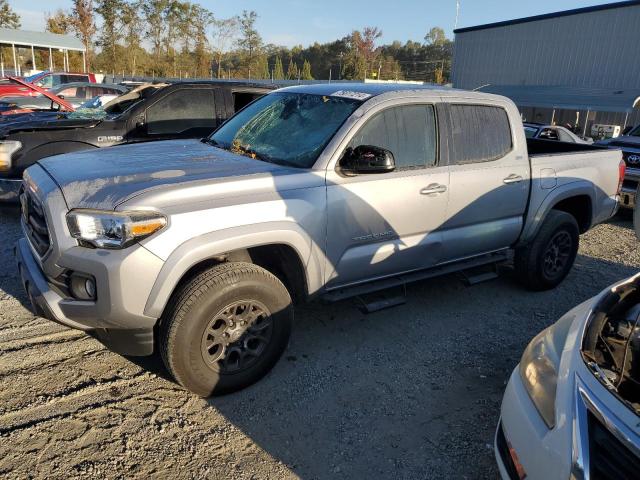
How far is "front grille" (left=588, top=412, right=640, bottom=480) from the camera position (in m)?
1.66

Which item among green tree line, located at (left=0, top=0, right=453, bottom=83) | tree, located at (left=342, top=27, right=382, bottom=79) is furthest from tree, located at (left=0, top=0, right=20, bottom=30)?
tree, located at (left=342, top=27, right=382, bottom=79)

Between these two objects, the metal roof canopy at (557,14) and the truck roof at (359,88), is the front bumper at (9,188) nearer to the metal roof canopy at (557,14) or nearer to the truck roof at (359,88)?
the truck roof at (359,88)

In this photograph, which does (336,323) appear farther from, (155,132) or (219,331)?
(155,132)

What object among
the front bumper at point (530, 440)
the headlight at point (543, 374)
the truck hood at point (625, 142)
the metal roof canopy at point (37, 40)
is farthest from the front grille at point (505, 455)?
the metal roof canopy at point (37, 40)

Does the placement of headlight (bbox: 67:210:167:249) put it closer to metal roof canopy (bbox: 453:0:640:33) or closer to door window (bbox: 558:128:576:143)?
door window (bbox: 558:128:576:143)

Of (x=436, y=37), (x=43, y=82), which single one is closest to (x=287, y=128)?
(x=43, y=82)

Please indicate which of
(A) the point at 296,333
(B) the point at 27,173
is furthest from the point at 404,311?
(B) the point at 27,173

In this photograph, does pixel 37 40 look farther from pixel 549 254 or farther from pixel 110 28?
pixel 549 254

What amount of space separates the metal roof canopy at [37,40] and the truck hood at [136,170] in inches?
1462

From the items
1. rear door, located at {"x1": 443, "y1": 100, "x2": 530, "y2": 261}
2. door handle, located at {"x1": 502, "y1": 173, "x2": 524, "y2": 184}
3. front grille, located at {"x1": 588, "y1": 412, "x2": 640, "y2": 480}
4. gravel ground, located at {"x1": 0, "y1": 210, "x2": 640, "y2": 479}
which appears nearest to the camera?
front grille, located at {"x1": 588, "y1": 412, "x2": 640, "y2": 480}

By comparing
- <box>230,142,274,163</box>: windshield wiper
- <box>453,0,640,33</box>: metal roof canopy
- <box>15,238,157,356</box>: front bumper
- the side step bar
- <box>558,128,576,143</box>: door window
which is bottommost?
the side step bar

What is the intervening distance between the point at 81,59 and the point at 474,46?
34.6 m

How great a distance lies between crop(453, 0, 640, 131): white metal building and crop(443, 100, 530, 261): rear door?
45.1 ft

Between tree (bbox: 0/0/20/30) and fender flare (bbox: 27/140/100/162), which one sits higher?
tree (bbox: 0/0/20/30)
